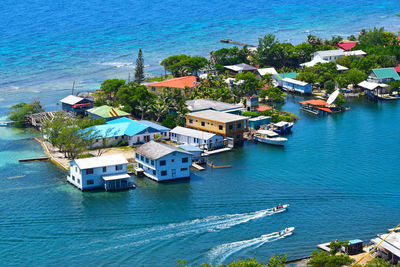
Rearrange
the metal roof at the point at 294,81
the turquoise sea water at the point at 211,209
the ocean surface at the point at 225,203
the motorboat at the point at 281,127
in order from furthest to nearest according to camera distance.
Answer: the metal roof at the point at 294,81 < the motorboat at the point at 281,127 < the ocean surface at the point at 225,203 < the turquoise sea water at the point at 211,209

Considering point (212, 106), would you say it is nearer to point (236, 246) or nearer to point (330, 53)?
point (236, 246)

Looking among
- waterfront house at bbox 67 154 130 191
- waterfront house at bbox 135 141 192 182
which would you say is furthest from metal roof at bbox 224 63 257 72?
waterfront house at bbox 67 154 130 191

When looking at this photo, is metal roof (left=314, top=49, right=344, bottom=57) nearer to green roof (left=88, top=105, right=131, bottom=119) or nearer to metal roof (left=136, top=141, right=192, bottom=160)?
green roof (left=88, top=105, right=131, bottom=119)

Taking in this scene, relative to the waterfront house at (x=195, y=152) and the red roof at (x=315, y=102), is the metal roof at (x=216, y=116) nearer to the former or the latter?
the waterfront house at (x=195, y=152)

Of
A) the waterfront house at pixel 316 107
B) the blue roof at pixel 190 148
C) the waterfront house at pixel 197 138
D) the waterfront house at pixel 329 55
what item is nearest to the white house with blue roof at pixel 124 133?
the waterfront house at pixel 197 138

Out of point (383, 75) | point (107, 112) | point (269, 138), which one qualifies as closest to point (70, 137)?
point (107, 112)

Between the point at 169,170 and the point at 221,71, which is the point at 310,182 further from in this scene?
the point at 221,71
